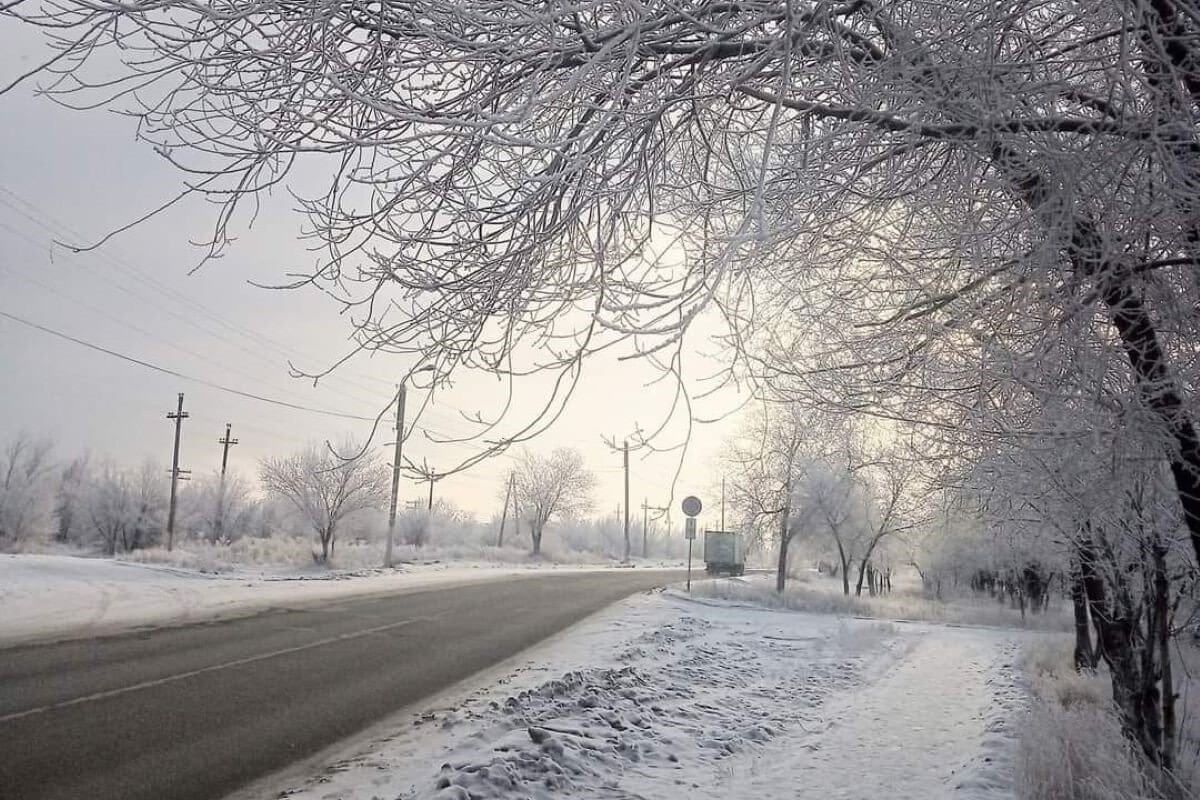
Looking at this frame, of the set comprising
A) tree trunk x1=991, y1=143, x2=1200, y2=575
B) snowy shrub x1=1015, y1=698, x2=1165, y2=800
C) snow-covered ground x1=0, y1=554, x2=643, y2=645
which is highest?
tree trunk x1=991, y1=143, x2=1200, y2=575

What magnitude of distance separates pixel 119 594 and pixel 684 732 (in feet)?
42.2

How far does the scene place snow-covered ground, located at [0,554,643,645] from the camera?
11969mm

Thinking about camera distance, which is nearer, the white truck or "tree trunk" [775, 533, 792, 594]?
"tree trunk" [775, 533, 792, 594]

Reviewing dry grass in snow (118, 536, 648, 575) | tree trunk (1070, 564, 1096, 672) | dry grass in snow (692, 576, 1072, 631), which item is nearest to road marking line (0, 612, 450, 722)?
tree trunk (1070, 564, 1096, 672)

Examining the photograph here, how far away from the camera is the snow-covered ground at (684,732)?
17.9ft

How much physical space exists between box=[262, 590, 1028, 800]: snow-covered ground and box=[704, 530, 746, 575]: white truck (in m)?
31.1

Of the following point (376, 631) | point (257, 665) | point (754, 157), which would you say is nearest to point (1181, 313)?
point (754, 157)

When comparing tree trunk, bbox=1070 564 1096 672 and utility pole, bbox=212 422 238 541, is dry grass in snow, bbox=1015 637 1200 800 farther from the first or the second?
utility pole, bbox=212 422 238 541

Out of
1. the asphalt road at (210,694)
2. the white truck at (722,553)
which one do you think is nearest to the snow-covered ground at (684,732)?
the asphalt road at (210,694)

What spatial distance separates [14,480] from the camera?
2323 inches

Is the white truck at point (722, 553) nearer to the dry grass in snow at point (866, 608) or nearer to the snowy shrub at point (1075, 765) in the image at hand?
the dry grass in snow at point (866, 608)

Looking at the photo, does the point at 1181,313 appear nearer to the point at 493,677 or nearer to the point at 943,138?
the point at 943,138

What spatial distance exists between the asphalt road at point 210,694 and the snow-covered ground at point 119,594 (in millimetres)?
1162

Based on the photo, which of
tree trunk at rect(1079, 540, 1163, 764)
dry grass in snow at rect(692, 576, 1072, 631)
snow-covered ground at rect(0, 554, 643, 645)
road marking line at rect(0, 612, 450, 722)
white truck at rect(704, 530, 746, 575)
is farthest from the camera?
white truck at rect(704, 530, 746, 575)
